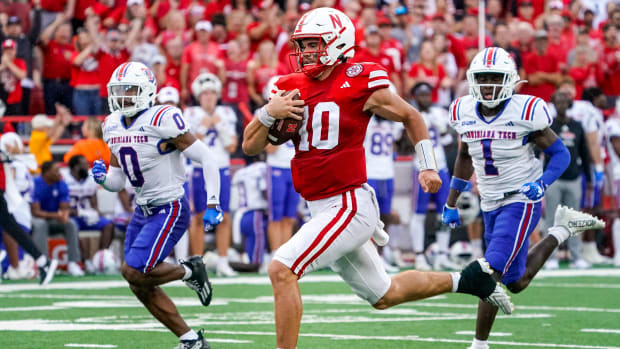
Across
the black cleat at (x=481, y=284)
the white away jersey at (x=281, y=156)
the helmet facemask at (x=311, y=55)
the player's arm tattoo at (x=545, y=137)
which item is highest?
the helmet facemask at (x=311, y=55)

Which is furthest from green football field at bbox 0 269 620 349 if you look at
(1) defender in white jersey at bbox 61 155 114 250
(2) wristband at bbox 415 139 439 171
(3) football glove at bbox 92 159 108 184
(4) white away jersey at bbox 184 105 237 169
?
(2) wristband at bbox 415 139 439 171

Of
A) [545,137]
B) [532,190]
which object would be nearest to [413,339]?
[532,190]

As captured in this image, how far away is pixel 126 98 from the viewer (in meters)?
6.93

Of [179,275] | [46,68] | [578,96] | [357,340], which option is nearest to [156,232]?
[179,275]

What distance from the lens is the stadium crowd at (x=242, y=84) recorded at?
12.4 meters

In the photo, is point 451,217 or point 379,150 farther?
point 379,150

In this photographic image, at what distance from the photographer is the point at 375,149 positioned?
41.7 feet

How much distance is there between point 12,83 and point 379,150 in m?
4.52

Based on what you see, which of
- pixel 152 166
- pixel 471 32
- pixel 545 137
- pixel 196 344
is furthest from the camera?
pixel 471 32

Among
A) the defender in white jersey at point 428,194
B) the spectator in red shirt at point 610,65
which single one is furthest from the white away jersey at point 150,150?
the spectator in red shirt at point 610,65

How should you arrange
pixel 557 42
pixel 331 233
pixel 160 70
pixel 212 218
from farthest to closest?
pixel 557 42 → pixel 160 70 → pixel 212 218 → pixel 331 233

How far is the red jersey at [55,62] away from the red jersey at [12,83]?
0.42 m

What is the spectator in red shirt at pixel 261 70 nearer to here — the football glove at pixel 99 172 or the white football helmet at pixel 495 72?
the football glove at pixel 99 172

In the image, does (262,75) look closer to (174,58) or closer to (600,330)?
(174,58)
